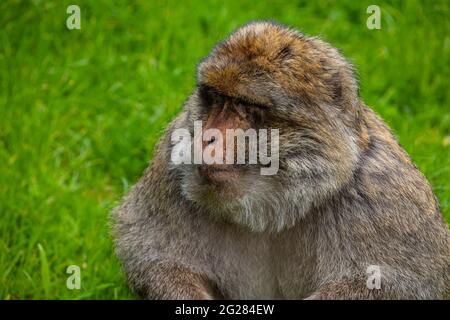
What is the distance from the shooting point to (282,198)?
5094 mm

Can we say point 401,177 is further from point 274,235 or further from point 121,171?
point 121,171

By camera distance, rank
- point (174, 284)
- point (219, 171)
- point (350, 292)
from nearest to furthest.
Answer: point (219, 171)
point (350, 292)
point (174, 284)

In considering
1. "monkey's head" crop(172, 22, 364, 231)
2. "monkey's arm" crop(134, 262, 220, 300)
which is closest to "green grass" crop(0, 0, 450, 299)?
"monkey's arm" crop(134, 262, 220, 300)

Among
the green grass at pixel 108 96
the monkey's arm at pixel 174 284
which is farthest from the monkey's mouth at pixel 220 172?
the green grass at pixel 108 96

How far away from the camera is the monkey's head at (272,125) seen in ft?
16.2

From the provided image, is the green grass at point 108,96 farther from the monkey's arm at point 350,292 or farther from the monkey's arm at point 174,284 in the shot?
the monkey's arm at point 350,292

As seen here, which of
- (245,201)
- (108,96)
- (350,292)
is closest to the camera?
(245,201)

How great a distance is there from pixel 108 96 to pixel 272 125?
11.5ft

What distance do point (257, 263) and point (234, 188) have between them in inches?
33.6

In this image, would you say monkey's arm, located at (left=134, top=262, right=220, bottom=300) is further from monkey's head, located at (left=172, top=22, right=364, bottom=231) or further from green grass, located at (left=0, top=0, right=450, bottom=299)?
green grass, located at (left=0, top=0, right=450, bottom=299)

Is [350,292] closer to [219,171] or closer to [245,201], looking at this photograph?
[245,201]

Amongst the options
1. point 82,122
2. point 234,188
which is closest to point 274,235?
point 234,188

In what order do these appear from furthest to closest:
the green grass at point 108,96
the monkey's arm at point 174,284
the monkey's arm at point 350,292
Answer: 1. the green grass at point 108,96
2. the monkey's arm at point 174,284
3. the monkey's arm at point 350,292

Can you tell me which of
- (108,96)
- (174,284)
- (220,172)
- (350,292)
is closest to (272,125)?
(220,172)
